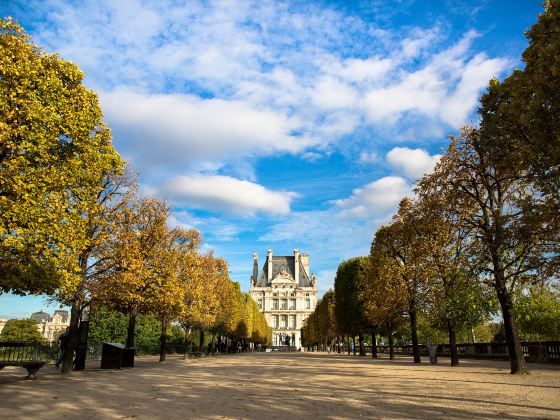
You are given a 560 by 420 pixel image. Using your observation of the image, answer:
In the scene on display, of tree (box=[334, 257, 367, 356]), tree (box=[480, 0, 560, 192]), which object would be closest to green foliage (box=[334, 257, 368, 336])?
tree (box=[334, 257, 367, 356])

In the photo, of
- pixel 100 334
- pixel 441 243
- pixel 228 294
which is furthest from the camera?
pixel 100 334

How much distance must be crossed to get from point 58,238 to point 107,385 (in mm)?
5378

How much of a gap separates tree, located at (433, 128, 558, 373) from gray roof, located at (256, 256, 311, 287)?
14824 centimetres

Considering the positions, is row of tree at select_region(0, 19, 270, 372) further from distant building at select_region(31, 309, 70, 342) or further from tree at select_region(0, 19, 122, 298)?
distant building at select_region(31, 309, 70, 342)

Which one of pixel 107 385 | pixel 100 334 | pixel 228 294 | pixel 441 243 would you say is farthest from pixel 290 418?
pixel 100 334

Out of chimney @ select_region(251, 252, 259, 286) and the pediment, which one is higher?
chimney @ select_region(251, 252, 259, 286)

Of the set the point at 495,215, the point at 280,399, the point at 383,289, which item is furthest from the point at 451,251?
the point at 280,399

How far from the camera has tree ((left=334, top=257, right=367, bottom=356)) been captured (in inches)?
1775

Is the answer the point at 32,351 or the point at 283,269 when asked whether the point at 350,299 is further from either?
the point at 283,269

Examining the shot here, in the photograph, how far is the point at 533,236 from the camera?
14930mm

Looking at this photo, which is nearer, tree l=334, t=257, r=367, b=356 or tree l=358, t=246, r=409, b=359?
tree l=358, t=246, r=409, b=359

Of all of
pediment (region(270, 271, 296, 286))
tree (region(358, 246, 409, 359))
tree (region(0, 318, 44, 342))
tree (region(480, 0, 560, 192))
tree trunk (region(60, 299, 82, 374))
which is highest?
pediment (region(270, 271, 296, 286))

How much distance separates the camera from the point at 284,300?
6319 inches

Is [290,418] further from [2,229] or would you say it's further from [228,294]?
[228,294]
